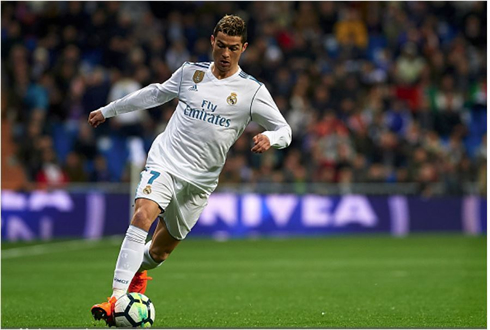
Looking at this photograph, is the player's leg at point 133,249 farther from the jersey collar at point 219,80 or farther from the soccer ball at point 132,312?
the jersey collar at point 219,80

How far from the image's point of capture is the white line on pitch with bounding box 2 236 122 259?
51.6 feet

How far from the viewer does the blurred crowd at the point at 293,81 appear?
19859mm

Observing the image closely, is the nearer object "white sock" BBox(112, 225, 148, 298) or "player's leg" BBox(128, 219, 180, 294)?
"white sock" BBox(112, 225, 148, 298)

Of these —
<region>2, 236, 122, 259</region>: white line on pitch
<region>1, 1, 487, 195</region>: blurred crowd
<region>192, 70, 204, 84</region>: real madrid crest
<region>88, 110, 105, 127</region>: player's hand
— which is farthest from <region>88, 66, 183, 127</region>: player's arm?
<region>1, 1, 487, 195</region>: blurred crowd

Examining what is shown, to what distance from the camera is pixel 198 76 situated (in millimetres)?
7488

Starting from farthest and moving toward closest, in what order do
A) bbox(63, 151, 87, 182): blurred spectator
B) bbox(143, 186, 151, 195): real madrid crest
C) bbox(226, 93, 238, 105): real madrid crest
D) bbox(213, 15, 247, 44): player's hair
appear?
1. bbox(63, 151, 87, 182): blurred spectator
2. bbox(226, 93, 238, 105): real madrid crest
3. bbox(213, 15, 247, 44): player's hair
4. bbox(143, 186, 151, 195): real madrid crest

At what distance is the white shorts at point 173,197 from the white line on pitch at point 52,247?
26.3 feet

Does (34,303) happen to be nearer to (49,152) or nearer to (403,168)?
(49,152)

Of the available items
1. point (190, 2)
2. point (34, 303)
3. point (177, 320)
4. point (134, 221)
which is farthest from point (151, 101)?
point (190, 2)

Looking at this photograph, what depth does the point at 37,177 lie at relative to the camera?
744 inches

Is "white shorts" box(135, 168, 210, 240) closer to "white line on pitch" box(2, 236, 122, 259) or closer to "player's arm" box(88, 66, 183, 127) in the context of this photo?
"player's arm" box(88, 66, 183, 127)

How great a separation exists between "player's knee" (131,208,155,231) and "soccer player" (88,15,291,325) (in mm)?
51

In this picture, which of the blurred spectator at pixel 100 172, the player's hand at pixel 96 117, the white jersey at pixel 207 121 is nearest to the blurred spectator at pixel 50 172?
the blurred spectator at pixel 100 172

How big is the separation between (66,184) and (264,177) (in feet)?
13.5
